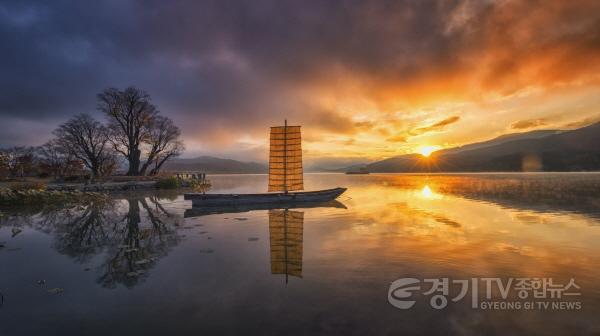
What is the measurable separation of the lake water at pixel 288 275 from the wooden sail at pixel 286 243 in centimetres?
8

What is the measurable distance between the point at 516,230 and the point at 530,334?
10.6 metres

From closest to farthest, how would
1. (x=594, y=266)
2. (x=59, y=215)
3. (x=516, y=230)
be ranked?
1. (x=594, y=266)
2. (x=516, y=230)
3. (x=59, y=215)

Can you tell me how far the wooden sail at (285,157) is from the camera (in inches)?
1100

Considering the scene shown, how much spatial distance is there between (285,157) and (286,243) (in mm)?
17095

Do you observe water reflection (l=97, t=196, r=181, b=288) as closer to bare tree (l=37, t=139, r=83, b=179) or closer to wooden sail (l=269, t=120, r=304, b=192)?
wooden sail (l=269, t=120, r=304, b=192)

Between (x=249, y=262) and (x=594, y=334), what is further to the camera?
(x=249, y=262)

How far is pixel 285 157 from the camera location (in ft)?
92.1

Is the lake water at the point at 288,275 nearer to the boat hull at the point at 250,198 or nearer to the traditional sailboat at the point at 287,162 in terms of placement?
the boat hull at the point at 250,198

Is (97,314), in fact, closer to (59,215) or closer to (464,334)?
(464,334)

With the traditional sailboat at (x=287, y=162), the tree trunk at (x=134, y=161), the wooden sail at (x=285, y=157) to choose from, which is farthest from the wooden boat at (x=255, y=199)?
the tree trunk at (x=134, y=161)

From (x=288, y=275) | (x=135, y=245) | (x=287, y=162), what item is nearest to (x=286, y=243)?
(x=288, y=275)

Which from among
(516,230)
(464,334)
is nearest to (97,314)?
(464,334)

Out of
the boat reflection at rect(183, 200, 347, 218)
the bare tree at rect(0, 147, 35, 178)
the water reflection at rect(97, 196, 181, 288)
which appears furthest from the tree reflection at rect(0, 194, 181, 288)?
the bare tree at rect(0, 147, 35, 178)

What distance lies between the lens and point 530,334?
4.85m
